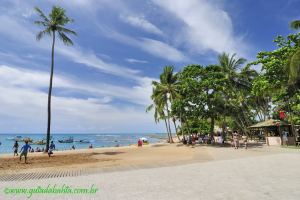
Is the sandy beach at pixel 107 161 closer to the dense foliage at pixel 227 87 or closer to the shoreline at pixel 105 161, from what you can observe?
the shoreline at pixel 105 161

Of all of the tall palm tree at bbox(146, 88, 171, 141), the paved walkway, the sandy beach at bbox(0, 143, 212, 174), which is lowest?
the sandy beach at bbox(0, 143, 212, 174)

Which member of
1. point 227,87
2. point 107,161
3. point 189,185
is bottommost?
point 107,161

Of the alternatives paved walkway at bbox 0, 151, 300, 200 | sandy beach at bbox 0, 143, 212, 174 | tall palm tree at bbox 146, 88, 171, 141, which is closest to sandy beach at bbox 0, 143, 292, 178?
sandy beach at bbox 0, 143, 212, 174

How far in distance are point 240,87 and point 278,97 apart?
1475cm

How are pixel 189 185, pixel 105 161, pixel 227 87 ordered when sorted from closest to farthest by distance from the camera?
pixel 189 185 → pixel 105 161 → pixel 227 87

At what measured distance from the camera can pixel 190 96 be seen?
3147cm

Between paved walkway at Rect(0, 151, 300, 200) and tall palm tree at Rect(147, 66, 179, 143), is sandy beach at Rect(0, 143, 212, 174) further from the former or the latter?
tall palm tree at Rect(147, 66, 179, 143)

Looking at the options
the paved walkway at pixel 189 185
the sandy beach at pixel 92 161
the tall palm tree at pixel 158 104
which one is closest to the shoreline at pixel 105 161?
the sandy beach at pixel 92 161

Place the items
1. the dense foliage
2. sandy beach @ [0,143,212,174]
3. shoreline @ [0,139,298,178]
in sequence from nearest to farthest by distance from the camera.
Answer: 1. shoreline @ [0,139,298,178]
2. sandy beach @ [0,143,212,174]
3. the dense foliage

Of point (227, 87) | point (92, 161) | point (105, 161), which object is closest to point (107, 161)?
point (105, 161)

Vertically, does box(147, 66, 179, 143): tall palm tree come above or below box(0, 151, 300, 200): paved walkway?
above

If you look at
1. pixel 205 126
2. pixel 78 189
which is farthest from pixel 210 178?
pixel 205 126

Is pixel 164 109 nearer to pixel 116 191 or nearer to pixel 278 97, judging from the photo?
pixel 278 97

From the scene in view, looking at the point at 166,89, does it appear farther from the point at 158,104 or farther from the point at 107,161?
the point at 107,161
